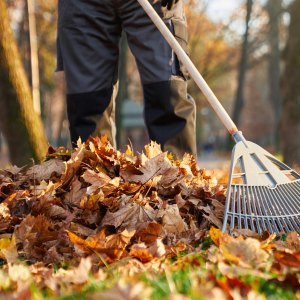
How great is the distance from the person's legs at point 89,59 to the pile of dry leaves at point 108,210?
0.46 metres

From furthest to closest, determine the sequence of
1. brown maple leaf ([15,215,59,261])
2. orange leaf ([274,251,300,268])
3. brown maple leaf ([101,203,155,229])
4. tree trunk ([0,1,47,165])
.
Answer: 1. tree trunk ([0,1,47,165])
2. brown maple leaf ([101,203,155,229])
3. brown maple leaf ([15,215,59,261])
4. orange leaf ([274,251,300,268])

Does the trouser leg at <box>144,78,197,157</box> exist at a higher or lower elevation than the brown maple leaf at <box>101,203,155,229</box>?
higher

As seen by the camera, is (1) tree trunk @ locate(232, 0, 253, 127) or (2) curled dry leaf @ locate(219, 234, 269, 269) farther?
(1) tree trunk @ locate(232, 0, 253, 127)

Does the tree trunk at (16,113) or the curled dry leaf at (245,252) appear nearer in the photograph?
the curled dry leaf at (245,252)

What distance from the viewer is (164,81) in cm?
332

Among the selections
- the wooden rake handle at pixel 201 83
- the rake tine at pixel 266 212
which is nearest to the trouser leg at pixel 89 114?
the wooden rake handle at pixel 201 83

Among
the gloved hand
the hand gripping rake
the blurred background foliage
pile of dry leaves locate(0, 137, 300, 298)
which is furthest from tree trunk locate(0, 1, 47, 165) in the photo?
the hand gripping rake

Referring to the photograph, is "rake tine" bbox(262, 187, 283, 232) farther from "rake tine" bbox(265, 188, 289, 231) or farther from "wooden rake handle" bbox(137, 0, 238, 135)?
"wooden rake handle" bbox(137, 0, 238, 135)

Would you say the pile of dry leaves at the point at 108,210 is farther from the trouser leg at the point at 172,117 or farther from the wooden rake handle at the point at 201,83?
the wooden rake handle at the point at 201,83

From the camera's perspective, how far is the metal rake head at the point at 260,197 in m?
2.51

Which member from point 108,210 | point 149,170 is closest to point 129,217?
point 108,210

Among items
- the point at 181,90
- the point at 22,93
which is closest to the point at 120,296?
the point at 181,90

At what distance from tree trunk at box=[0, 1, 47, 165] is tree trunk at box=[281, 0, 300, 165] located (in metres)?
5.58

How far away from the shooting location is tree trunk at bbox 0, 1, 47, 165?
455cm
